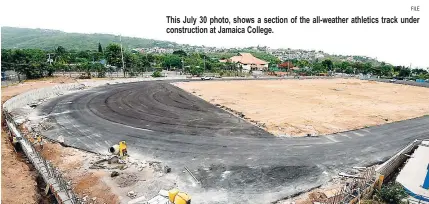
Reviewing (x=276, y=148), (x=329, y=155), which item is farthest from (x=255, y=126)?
(x=329, y=155)

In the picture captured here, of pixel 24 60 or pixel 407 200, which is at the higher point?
pixel 24 60

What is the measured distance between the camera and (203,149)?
17.4m

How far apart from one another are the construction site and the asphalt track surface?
0.22 feet

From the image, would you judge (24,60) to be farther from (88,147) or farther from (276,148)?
(276,148)

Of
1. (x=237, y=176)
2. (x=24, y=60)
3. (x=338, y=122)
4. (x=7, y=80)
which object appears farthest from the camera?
(x=24, y=60)

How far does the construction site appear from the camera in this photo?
40.4ft

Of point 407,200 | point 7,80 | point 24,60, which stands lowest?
point 407,200

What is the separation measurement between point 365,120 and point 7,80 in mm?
56060

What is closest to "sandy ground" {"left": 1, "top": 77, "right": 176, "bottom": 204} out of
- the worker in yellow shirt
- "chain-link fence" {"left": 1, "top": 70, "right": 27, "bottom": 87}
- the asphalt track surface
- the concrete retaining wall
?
the asphalt track surface

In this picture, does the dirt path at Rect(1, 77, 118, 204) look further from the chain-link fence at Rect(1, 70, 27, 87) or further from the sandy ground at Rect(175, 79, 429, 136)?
the chain-link fence at Rect(1, 70, 27, 87)

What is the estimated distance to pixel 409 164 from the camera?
14.8 m

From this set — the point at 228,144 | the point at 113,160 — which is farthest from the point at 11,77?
the point at 228,144

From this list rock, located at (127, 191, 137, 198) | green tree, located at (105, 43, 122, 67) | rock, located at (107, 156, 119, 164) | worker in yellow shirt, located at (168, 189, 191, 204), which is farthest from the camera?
green tree, located at (105, 43, 122, 67)

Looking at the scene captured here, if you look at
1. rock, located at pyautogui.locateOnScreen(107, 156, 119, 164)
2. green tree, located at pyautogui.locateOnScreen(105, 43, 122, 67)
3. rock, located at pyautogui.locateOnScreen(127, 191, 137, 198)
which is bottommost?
rock, located at pyautogui.locateOnScreen(127, 191, 137, 198)
